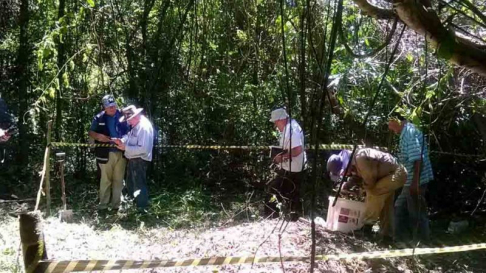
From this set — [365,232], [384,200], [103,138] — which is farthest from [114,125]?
[384,200]

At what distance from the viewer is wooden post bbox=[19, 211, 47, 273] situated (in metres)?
2.53

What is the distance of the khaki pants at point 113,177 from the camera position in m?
7.87

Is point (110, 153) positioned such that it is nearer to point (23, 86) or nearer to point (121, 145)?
point (121, 145)

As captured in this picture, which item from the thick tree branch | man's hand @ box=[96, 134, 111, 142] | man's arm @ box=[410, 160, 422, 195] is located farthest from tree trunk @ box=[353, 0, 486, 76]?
man's hand @ box=[96, 134, 111, 142]

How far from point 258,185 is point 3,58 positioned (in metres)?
5.03

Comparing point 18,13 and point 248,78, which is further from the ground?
point 18,13

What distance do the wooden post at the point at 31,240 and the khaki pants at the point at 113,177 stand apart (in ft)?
17.4

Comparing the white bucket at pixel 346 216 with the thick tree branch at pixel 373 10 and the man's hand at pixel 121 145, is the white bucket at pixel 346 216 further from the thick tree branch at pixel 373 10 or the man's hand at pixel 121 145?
the thick tree branch at pixel 373 10

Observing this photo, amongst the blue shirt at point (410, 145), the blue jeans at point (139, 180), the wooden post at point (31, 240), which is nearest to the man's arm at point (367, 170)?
the blue shirt at point (410, 145)

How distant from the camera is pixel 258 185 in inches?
378

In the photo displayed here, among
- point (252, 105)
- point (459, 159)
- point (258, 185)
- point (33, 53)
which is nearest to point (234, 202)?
point (258, 185)

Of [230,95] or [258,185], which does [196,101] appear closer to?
[230,95]

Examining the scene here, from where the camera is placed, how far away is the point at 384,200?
20.2 ft

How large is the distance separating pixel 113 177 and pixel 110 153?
353 mm
